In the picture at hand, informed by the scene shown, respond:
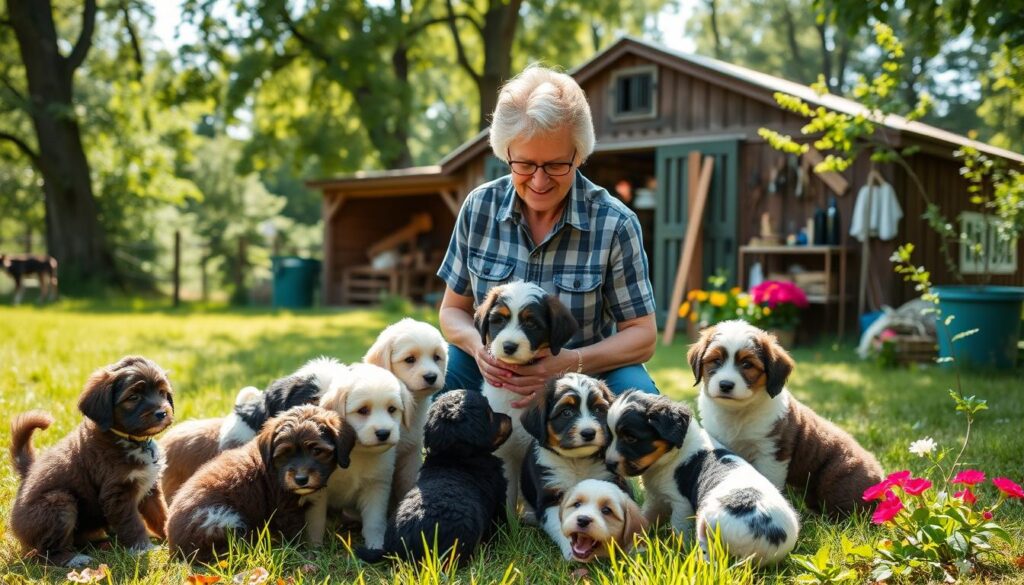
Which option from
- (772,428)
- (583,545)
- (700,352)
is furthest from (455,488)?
(772,428)

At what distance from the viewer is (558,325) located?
4465 millimetres

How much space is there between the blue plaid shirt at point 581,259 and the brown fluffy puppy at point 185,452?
184cm

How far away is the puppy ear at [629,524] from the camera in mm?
3766

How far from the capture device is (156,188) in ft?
98.8

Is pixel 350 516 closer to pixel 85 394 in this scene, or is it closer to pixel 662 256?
pixel 85 394

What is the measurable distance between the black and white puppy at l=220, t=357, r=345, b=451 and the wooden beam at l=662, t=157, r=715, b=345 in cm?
1018

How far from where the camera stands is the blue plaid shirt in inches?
200

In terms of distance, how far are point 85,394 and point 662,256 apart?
12.8m

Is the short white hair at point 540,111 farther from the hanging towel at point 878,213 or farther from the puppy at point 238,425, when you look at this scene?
the hanging towel at point 878,213

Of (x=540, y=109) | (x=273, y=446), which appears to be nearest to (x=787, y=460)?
(x=540, y=109)

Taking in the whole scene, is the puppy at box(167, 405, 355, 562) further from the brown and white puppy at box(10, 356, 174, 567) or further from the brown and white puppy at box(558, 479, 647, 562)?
the brown and white puppy at box(558, 479, 647, 562)

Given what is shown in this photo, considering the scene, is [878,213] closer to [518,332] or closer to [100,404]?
[518,332]

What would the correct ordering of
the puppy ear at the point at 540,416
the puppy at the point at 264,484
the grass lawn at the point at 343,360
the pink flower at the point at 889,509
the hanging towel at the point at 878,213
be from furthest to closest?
the hanging towel at the point at 878,213
the puppy ear at the point at 540,416
the puppy at the point at 264,484
the grass lawn at the point at 343,360
the pink flower at the point at 889,509

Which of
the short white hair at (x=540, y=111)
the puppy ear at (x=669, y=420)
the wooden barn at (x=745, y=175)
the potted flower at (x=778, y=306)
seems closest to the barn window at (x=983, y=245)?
the wooden barn at (x=745, y=175)
